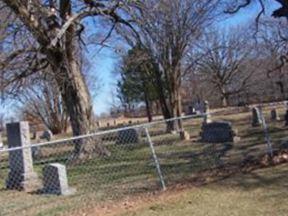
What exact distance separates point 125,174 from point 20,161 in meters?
3.12

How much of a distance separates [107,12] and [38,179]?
23.6 feet

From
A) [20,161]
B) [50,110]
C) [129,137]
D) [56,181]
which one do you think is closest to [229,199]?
[56,181]

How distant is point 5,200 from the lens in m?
12.8

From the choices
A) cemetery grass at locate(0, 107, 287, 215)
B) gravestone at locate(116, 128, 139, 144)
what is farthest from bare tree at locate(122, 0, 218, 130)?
cemetery grass at locate(0, 107, 287, 215)

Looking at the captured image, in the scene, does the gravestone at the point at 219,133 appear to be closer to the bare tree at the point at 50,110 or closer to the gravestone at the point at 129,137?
the gravestone at the point at 129,137

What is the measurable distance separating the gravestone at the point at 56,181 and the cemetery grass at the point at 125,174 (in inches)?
9.9

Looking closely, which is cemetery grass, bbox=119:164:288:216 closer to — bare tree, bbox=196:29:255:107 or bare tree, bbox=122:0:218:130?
bare tree, bbox=122:0:218:130

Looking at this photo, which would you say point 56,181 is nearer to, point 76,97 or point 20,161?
point 20,161

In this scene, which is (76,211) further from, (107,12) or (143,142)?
(143,142)

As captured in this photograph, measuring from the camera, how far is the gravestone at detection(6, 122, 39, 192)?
48.8ft

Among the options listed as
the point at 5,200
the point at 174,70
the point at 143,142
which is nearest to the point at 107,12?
the point at 143,142

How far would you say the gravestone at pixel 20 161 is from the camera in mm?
14859

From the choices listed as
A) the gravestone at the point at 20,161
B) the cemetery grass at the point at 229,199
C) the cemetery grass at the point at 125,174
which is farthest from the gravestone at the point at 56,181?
the cemetery grass at the point at 229,199

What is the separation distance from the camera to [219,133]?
2081 centimetres
